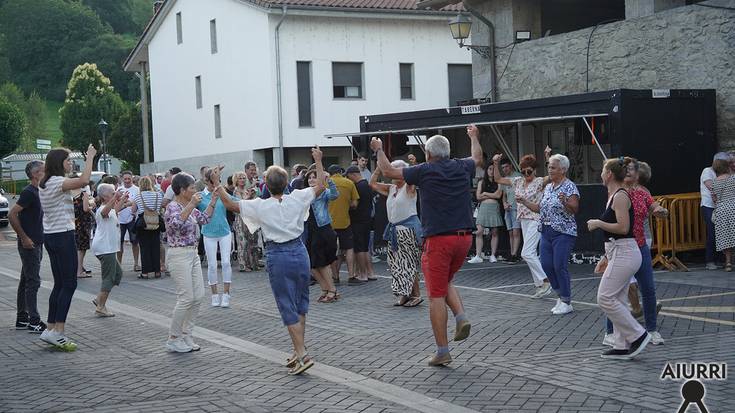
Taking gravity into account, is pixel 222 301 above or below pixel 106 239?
below

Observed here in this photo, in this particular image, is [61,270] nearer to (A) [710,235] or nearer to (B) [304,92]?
(A) [710,235]

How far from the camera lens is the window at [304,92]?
3425 centimetres

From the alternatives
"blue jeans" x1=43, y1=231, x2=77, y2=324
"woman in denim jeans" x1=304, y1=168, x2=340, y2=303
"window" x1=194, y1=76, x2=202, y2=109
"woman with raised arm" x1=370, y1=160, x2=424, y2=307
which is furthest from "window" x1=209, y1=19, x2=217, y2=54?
"blue jeans" x1=43, y1=231, x2=77, y2=324

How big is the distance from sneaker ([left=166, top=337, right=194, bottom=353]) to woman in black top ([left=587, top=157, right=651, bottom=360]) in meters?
4.02

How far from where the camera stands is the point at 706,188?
15.0 meters

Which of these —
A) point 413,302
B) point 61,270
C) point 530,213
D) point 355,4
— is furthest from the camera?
point 355,4

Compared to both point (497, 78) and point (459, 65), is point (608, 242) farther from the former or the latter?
point (459, 65)

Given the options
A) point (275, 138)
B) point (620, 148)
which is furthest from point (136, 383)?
point (275, 138)

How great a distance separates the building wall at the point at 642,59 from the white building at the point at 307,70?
41.8ft

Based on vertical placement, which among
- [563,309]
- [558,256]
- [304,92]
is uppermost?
[304,92]

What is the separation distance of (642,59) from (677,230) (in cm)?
431

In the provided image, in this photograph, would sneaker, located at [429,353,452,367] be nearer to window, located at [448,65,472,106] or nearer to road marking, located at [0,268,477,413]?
road marking, located at [0,268,477,413]

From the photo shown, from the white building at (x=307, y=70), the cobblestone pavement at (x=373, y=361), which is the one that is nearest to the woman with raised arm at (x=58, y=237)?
the cobblestone pavement at (x=373, y=361)

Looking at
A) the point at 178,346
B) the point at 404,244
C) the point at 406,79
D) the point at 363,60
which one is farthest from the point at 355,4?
the point at 178,346
